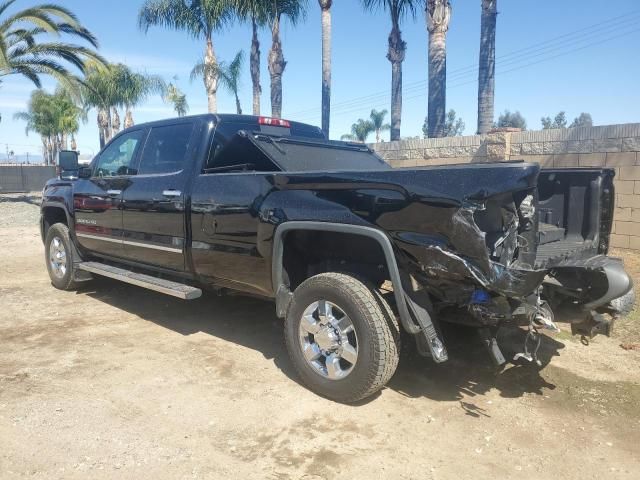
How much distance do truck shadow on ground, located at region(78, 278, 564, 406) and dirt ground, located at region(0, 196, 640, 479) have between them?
0.06 feet

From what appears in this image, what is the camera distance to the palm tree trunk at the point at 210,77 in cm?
2302

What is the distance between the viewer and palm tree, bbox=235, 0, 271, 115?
18.0 meters

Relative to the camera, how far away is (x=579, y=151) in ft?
25.0

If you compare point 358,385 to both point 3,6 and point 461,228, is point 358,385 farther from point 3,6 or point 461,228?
point 3,6

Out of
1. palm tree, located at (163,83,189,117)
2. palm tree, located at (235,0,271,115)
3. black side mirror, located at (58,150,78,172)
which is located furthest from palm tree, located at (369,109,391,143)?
black side mirror, located at (58,150,78,172)

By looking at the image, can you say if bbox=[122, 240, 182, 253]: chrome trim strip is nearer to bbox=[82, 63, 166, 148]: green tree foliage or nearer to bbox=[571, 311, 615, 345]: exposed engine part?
bbox=[571, 311, 615, 345]: exposed engine part

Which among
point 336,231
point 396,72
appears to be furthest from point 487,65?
point 336,231

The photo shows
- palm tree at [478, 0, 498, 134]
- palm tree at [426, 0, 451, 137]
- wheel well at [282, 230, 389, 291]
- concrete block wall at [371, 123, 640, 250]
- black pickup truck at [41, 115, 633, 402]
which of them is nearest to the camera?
black pickup truck at [41, 115, 633, 402]

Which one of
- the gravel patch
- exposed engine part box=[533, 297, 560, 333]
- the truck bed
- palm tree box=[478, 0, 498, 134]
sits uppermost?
palm tree box=[478, 0, 498, 134]

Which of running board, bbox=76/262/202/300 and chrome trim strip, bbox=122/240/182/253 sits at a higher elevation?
chrome trim strip, bbox=122/240/182/253

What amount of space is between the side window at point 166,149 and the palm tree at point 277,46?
45.4 ft

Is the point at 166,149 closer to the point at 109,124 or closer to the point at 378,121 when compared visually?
the point at 109,124

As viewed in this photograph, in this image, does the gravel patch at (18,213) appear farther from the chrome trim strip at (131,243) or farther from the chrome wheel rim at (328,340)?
the chrome wheel rim at (328,340)

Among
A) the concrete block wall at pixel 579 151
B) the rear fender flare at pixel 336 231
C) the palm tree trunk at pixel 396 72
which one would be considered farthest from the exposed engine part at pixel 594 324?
the palm tree trunk at pixel 396 72
